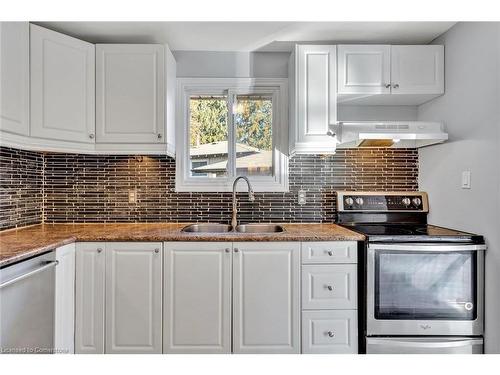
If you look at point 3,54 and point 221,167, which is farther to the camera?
point 221,167

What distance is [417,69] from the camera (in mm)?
2312

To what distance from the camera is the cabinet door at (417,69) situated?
7.53 ft

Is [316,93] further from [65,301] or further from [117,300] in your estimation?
[65,301]

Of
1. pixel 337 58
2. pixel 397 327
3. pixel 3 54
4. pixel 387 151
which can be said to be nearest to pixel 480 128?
pixel 387 151

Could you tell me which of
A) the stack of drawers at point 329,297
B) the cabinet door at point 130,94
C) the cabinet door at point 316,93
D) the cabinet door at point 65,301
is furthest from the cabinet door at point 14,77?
the stack of drawers at point 329,297

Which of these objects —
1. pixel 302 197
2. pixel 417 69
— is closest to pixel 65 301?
pixel 302 197

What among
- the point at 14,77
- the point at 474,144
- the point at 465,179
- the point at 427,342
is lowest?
the point at 427,342

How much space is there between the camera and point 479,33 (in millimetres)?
Answer: 1919

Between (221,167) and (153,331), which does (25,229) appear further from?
(221,167)

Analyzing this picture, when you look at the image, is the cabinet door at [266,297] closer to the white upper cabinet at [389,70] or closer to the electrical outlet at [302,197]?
the electrical outlet at [302,197]

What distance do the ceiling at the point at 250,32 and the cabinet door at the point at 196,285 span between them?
1.47 meters

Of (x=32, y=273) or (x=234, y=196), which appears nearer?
(x=32, y=273)

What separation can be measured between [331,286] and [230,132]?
1.43 meters

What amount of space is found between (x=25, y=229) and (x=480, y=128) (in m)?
3.08
